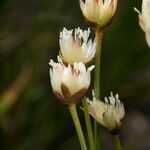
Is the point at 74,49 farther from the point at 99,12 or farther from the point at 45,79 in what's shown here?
the point at 45,79

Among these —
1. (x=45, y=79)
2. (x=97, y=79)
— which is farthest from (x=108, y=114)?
(x=45, y=79)

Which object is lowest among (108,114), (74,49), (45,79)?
(45,79)

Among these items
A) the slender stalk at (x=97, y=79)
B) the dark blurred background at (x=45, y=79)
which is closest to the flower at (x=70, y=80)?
the slender stalk at (x=97, y=79)

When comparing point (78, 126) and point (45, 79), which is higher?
point (78, 126)

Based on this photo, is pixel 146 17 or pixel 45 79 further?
pixel 45 79

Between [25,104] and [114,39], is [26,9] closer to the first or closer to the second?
[114,39]

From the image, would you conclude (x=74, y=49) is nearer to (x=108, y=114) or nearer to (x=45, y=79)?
(x=108, y=114)
